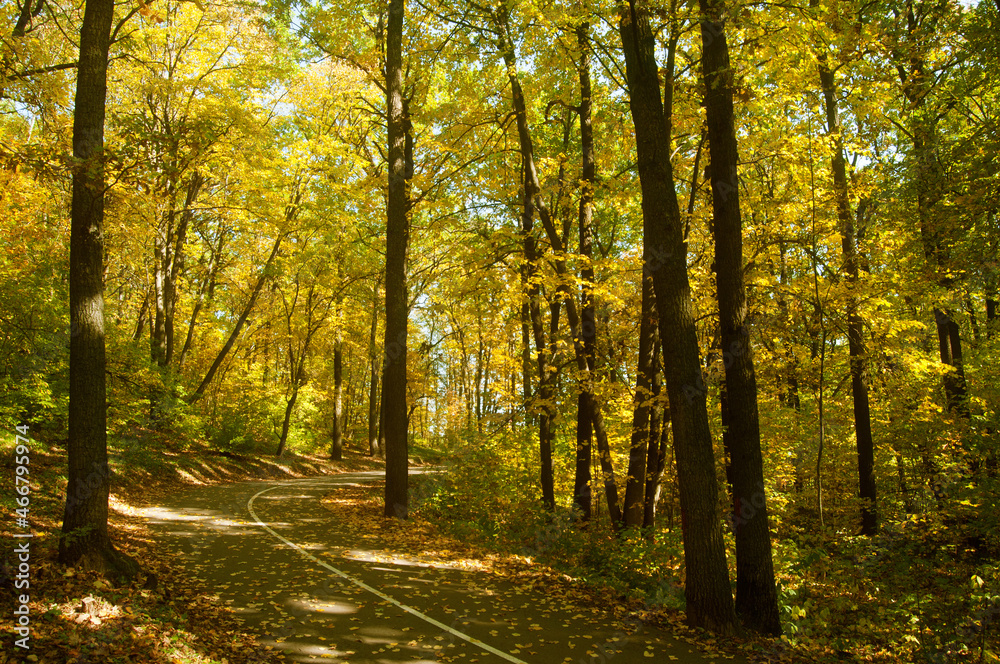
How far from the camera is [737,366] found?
738 centimetres

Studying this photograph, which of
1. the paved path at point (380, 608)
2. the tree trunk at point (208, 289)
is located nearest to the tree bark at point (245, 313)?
the tree trunk at point (208, 289)

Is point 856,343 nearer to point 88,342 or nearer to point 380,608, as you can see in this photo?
point 380,608

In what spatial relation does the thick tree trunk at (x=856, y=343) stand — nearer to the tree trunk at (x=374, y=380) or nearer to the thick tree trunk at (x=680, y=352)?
the thick tree trunk at (x=680, y=352)

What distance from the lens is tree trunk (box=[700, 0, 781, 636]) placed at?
7.05 metres

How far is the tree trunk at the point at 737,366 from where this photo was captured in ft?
23.1

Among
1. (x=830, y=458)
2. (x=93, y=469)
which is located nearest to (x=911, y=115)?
(x=830, y=458)

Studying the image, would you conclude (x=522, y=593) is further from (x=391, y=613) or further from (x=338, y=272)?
(x=338, y=272)

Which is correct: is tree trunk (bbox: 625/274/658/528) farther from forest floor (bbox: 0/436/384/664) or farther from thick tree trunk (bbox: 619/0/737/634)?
forest floor (bbox: 0/436/384/664)

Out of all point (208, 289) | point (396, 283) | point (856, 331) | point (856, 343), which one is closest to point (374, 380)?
point (208, 289)

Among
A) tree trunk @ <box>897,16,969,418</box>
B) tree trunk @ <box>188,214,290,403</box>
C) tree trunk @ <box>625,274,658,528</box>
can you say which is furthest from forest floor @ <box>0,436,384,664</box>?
tree trunk @ <box>897,16,969,418</box>

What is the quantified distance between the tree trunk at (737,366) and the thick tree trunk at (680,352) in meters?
0.47

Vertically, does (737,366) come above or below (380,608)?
above

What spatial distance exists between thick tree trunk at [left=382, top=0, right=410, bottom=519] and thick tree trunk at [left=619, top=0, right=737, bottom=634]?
6875 millimetres

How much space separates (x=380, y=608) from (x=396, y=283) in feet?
25.6
